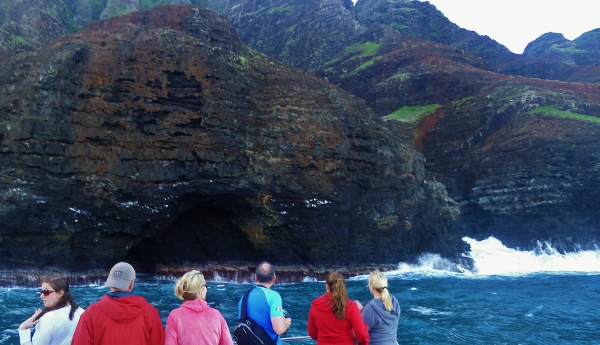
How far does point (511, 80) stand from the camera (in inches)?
1816

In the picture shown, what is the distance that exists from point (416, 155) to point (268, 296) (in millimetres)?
27080

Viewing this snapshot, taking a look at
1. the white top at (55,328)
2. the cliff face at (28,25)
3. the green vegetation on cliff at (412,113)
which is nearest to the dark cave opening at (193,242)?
the white top at (55,328)

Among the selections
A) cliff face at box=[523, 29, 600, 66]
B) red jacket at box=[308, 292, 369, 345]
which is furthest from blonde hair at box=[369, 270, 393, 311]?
cliff face at box=[523, 29, 600, 66]

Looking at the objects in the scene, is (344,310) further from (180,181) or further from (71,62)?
(71,62)

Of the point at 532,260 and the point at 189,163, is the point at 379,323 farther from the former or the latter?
the point at 532,260

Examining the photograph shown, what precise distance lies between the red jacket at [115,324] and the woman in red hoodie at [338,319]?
2108mm

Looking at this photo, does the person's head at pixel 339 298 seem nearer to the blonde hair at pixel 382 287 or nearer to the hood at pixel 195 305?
the blonde hair at pixel 382 287

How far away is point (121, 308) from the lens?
174 inches

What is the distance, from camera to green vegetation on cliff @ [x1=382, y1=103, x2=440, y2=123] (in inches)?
1893

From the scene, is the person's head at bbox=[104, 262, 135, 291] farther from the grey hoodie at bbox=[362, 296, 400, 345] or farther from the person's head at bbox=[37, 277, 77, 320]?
the grey hoodie at bbox=[362, 296, 400, 345]

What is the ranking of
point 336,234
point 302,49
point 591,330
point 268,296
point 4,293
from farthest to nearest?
point 302,49
point 336,234
point 4,293
point 591,330
point 268,296

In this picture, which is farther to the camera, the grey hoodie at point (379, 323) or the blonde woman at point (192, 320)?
the grey hoodie at point (379, 323)

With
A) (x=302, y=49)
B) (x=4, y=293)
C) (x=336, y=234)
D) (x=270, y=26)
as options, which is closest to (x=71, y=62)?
(x=4, y=293)

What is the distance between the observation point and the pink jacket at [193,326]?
15.8ft
